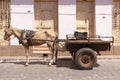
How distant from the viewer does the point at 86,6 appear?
18234 millimetres

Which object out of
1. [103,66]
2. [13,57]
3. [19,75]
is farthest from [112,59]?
Result: [19,75]

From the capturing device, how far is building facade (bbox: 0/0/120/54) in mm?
17703

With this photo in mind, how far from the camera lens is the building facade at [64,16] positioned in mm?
17703

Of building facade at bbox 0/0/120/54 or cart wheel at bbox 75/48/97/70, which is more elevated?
building facade at bbox 0/0/120/54

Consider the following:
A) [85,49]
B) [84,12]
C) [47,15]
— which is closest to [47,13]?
[47,15]

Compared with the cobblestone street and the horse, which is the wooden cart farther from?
the horse

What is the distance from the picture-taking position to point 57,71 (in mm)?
13625

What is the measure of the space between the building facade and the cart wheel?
3.87 metres

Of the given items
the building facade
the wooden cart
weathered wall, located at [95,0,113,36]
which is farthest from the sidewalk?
the wooden cart

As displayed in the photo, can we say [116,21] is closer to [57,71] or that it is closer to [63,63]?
[63,63]

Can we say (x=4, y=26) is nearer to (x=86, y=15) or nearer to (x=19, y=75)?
(x=86, y=15)

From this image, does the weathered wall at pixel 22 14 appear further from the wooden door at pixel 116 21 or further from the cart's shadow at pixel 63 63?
the wooden door at pixel 116 21

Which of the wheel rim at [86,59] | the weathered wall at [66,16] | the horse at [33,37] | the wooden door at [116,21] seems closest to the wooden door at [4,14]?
the weathered wall at [66,16]

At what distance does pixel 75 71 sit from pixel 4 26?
572cm
